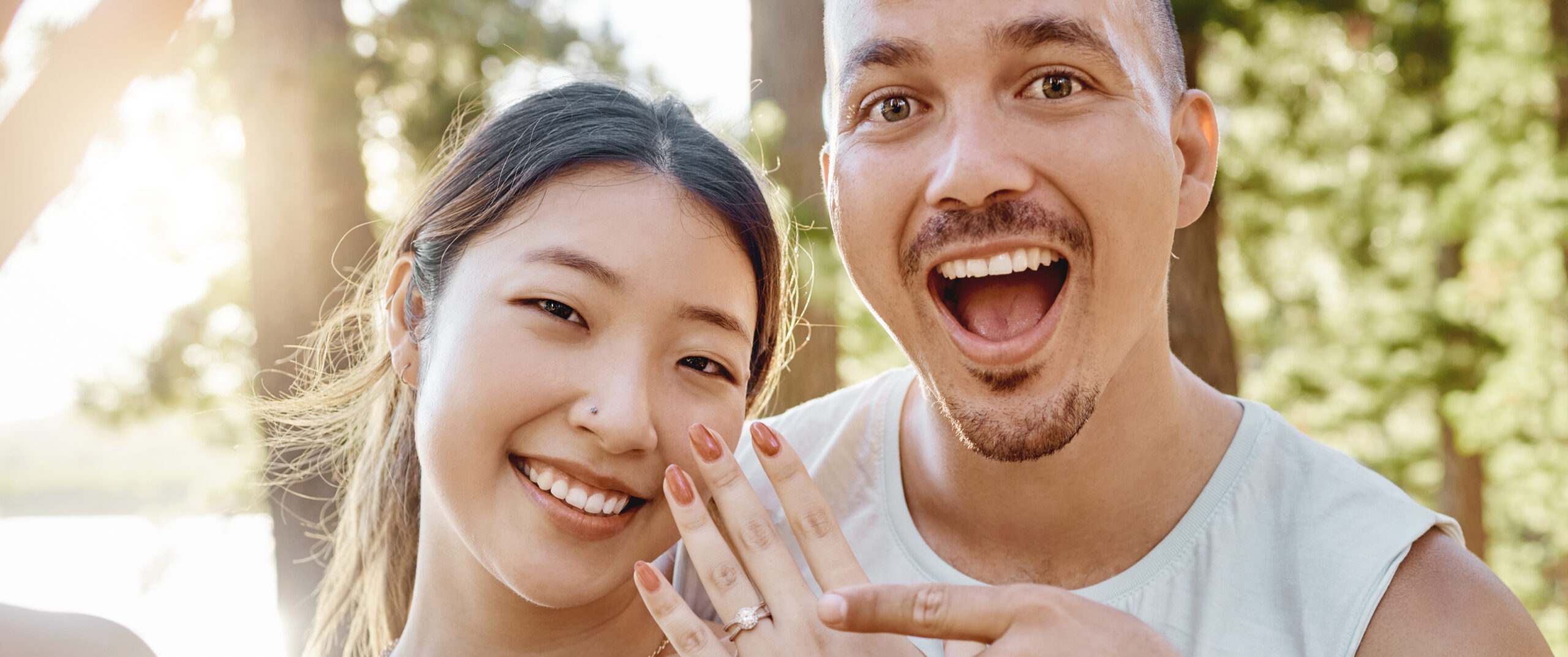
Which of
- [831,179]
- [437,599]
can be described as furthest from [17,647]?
[831,179]

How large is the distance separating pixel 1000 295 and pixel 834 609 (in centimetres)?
94

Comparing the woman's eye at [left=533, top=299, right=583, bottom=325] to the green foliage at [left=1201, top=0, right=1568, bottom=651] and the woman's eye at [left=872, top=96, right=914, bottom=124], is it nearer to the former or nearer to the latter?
the woman's eye at [left=872, top=96, right=914, bottom=124]

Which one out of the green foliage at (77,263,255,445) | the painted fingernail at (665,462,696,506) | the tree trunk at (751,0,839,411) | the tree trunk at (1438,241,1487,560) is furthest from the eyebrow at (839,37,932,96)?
the tree trunk at (1438,241,1487,560)

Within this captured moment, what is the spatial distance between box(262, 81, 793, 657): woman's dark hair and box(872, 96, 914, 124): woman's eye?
38cm

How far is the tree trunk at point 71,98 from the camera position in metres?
0.36

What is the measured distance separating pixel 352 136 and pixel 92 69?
5.04 metres

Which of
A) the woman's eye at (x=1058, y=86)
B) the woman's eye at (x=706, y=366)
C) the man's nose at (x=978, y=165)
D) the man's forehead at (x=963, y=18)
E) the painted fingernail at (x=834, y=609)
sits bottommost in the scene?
the painted fingernail at (x=834, y=609)

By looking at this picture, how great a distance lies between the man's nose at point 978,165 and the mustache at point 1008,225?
0.7 inches

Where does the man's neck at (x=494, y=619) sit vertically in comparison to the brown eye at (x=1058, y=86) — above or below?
below

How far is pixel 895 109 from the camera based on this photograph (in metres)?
2.24

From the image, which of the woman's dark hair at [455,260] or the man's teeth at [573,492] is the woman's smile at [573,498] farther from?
the woman's dark hair at [455,260]

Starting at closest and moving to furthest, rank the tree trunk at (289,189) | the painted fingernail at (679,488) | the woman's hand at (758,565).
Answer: the woman's hand at (758,565)
the painted fingernail at (679,488)
the tree trunk at (289,189)

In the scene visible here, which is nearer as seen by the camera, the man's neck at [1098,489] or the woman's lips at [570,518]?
the woman's lips at [570,518]

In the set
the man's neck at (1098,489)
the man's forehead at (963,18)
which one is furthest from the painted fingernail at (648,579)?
the man's forehead at (963,18)
